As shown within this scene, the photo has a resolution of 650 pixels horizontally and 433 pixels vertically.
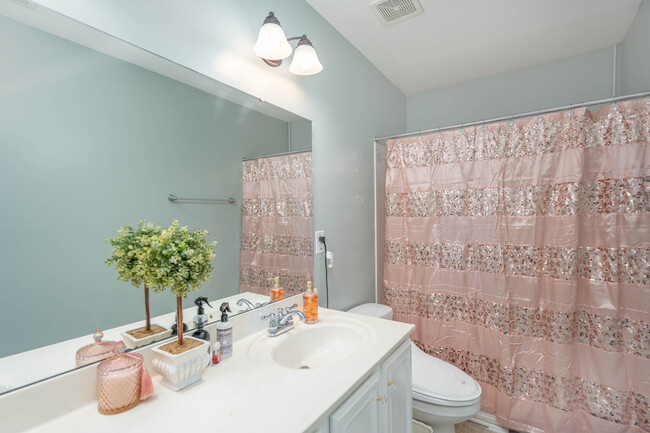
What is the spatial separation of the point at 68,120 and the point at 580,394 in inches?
104

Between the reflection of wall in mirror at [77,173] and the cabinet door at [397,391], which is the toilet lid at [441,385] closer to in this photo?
the cabinet door at [397,391]

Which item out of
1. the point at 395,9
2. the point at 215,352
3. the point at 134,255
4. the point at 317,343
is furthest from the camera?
the point at 395,9

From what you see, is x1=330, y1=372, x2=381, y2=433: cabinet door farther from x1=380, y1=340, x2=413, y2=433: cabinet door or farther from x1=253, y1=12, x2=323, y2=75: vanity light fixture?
x1=253, y1=12, x2=323, y2=75: vanity light fixture

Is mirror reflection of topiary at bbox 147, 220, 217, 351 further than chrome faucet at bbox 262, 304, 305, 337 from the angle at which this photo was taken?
No

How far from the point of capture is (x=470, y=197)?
1.95 m

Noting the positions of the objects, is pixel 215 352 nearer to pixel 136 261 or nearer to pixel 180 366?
pixel 180 366

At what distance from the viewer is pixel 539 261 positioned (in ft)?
5.72

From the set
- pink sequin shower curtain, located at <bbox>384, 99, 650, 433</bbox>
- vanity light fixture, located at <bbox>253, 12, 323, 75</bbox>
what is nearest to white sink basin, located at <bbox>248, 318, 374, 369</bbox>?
pink sequin shower curtain, located at <bbox>384, 99, 650, 433</bbox>

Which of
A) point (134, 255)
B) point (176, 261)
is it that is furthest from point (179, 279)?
point (134, 255)

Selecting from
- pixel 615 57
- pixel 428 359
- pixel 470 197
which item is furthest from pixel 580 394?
pixel 615 57

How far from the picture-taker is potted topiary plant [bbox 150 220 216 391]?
0.84 meters

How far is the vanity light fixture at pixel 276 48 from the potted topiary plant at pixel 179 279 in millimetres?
835

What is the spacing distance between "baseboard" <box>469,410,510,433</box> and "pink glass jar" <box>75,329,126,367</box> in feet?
7.11

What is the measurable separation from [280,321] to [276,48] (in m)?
1.17
